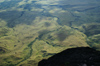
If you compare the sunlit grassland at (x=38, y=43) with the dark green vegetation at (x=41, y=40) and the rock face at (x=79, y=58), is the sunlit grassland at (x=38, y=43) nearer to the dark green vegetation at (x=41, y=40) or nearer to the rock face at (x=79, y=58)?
the dark green vegetation at (x=41, y=40)

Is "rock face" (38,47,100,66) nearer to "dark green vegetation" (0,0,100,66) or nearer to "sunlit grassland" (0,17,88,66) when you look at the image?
"sunlit grassland" (0,17,88,66)

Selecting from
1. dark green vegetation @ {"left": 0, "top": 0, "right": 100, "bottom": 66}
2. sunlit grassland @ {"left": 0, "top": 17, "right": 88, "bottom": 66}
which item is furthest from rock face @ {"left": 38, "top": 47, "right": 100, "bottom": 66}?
dark green vegetation @ {"left": 0, "top": 0, "right": 100, "bottom": 66}

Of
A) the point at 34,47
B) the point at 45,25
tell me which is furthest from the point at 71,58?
the point at 45,25

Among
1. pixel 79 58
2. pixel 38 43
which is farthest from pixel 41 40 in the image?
pixel 79 58

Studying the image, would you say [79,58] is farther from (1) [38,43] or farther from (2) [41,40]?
(2) [41,40]

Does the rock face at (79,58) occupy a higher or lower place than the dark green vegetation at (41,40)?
higher

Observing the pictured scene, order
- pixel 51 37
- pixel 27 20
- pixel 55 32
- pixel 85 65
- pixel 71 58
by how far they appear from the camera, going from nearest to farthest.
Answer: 1. pixel 85 65
2. pixel 71 58
3. pixel 51 37
4. pixel 55 32
5. pixel 27 20

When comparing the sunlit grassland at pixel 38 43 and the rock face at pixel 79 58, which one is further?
the sunlit grassland at pixel 38 43

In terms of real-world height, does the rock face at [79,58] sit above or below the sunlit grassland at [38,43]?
above

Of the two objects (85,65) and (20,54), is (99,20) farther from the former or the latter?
(85,65)

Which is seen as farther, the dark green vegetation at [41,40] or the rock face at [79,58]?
the dark green vegetation at [41,40]

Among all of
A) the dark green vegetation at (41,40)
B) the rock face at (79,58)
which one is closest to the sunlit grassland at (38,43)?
the dark green vegetation at (41,40)
